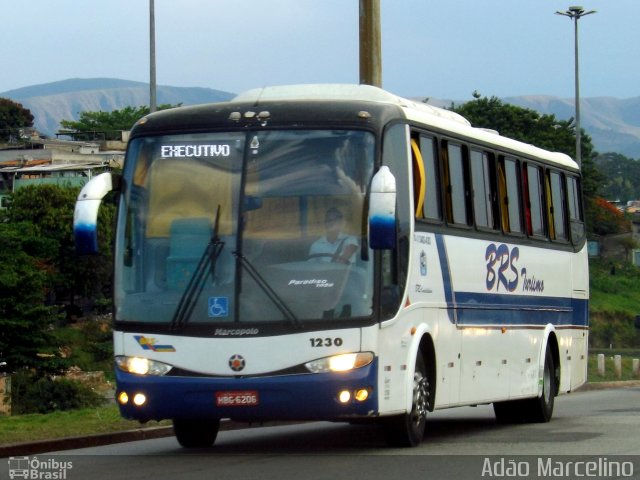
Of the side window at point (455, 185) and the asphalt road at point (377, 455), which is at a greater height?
the side window at point (455, 185)

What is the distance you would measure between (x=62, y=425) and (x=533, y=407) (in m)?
5.96

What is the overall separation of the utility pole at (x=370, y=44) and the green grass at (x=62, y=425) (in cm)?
589

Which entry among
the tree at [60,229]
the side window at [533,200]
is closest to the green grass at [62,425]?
the side window at [533,200]

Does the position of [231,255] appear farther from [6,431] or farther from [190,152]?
[6,431]

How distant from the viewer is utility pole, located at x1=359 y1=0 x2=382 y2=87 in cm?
2097

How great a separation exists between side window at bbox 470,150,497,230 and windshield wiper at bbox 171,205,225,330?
4.09 metres

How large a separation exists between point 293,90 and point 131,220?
227cm

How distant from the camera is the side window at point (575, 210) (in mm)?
20769

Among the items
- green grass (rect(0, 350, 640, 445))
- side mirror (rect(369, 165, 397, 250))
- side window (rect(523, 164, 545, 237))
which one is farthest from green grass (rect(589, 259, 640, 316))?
side mirror (rect(369, 165, 397, 250))

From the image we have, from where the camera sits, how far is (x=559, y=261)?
19781 millimetres

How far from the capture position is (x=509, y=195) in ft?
58.3

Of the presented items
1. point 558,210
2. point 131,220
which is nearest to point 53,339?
point 558,210

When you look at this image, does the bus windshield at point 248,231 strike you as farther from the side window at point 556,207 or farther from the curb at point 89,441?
the side window at point 556,207

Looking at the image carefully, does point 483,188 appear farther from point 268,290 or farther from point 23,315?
point 23,315
